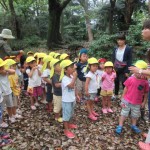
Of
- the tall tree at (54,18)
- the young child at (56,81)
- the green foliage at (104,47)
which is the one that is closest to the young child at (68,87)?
the young child at (56,81)

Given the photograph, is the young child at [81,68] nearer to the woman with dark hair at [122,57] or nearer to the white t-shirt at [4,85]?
the woman with dark hair at [122,57]

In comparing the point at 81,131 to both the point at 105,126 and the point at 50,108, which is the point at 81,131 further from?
the point at 50,108

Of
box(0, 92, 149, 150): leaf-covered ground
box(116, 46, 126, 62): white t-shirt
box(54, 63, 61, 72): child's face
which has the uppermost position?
box(116, 46, 126, 62): white t-shirt

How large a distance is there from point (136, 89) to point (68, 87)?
1.47 metres

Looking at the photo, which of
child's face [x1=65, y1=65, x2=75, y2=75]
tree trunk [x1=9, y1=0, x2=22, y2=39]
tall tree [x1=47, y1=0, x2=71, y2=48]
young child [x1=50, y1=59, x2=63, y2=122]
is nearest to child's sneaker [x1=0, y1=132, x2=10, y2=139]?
young child [x1=50, y1=59, x2=63, y2=122]

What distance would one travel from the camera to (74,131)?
514cm

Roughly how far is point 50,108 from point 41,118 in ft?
1.53

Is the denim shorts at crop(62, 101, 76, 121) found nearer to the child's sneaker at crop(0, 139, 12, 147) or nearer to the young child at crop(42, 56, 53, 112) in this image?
the young child at crop(42, 56, 53, 112)

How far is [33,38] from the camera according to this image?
1803cm

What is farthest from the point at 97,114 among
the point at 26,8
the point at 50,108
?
the point at 26,8

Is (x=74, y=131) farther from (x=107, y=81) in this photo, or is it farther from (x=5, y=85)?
(x=5, y=85)

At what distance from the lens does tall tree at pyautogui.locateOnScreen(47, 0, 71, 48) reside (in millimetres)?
14023

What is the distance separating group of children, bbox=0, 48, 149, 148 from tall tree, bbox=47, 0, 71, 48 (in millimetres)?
8350

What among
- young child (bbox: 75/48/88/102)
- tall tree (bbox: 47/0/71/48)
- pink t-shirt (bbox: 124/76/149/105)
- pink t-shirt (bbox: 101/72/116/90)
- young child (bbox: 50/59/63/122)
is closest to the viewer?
pink t-shirt (bbox: 124/76/149/105)
